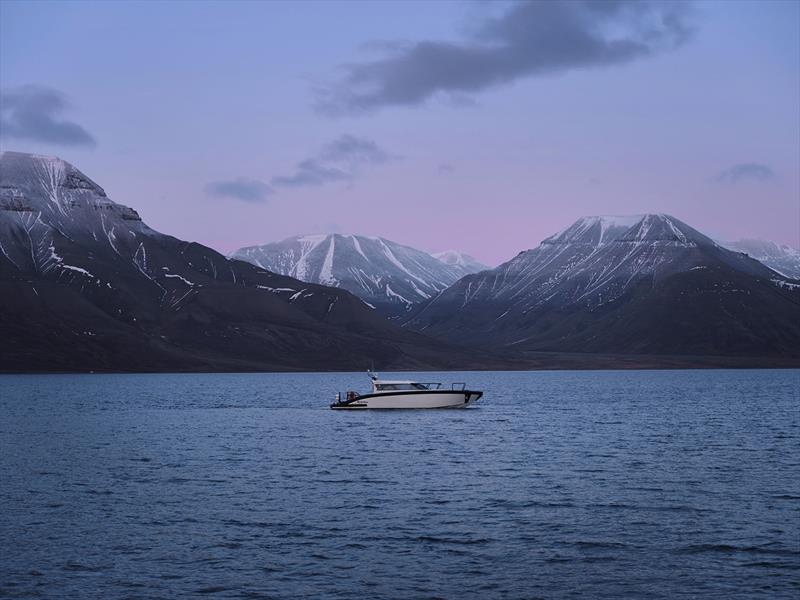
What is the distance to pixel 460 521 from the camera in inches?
2148

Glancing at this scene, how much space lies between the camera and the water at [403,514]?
4156 centimetres

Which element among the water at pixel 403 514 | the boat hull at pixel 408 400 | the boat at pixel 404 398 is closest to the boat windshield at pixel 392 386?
the boat at pixel 404 398

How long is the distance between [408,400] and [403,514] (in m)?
93.4

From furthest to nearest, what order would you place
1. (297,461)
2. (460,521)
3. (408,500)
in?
(297,461) → (408,500) → (460,521)

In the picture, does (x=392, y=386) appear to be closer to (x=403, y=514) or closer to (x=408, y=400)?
(x=408, y=400)

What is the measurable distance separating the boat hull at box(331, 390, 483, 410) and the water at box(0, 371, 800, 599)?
34.2 metres

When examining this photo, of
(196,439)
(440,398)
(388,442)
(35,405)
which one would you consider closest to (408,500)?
(388,442)

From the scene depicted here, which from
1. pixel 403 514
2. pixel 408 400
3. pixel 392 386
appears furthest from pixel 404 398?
pixel 403 514

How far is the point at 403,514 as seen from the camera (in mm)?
57312

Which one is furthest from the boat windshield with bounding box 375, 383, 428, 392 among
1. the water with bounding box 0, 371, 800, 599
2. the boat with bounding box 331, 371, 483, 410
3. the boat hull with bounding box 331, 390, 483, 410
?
the water with bounding box 0, 371, 800, 599

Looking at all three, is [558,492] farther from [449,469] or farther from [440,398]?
[440,398]

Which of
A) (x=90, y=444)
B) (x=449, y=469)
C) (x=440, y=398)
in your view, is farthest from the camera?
(x=440, y=398)

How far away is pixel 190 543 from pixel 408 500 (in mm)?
17521

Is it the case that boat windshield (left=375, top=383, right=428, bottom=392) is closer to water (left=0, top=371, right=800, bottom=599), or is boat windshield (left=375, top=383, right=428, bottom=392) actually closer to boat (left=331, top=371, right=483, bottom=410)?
boat (left=331, top=371, right=483, bottom=410)
